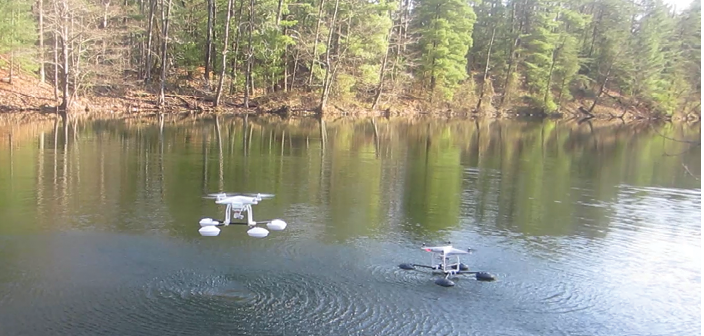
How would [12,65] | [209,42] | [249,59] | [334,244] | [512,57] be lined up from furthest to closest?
1. [512,57]
2. [209,42]
3. [249,59]
4. [12,65]
5. [334,244]

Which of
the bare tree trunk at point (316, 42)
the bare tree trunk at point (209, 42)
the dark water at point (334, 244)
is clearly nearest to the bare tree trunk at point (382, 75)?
the bare tree trunk at point (316, 42)

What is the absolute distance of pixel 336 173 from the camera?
22.6 meters

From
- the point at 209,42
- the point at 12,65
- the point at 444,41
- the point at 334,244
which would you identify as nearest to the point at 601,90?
the point at 444,41

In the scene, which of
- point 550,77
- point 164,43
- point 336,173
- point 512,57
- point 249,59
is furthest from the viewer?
point 512,57

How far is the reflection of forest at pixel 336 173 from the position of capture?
16.1m

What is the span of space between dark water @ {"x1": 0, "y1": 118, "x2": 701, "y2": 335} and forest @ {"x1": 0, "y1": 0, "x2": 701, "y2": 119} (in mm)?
18544

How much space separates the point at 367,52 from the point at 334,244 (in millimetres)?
39692

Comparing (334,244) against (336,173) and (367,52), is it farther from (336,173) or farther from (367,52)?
(367,52)

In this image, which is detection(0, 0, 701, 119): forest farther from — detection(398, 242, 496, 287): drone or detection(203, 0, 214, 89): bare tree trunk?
detection(398, 242, 496, 287): drone

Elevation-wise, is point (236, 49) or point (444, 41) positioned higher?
point (444, 41)

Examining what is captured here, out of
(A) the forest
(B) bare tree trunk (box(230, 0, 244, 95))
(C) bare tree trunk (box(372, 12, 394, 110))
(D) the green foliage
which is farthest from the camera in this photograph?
(D) the green foliage

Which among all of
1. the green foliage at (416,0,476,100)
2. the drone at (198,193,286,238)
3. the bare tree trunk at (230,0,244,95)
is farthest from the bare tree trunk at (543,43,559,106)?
the drone at (198,193,286,238)

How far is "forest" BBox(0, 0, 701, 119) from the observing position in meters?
44.0

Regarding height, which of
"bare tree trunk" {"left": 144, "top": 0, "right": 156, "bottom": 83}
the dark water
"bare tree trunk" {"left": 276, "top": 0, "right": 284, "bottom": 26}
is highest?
"bare tree trunk" {"left": 276, "top": 0, "right": 284, "bottom": 26}
